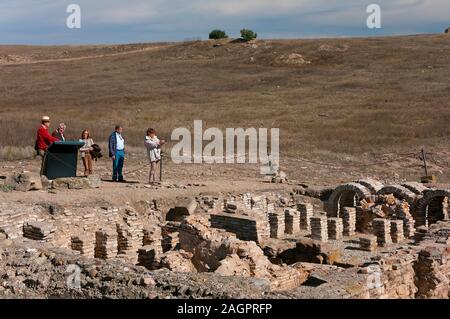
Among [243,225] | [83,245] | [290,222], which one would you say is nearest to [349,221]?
[290,222]

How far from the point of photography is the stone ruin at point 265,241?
7.48 meters

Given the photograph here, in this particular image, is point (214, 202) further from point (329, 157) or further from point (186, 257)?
point (329, 157)

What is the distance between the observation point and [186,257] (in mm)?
9219

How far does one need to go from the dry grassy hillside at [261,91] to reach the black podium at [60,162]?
23.1 ft

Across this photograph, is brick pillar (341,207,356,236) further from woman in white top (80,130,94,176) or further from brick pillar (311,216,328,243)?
woman in white top (80,130,94,176)

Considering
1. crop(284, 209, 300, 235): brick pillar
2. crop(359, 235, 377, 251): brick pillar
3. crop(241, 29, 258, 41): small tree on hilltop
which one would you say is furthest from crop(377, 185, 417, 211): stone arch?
crop(241, 29, 258, 41): small tree on hilltop

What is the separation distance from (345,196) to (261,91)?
24.9 m

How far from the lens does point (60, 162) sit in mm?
13672

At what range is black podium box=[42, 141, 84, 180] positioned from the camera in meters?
13.4

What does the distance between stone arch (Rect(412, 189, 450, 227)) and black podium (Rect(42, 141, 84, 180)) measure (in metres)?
8.25

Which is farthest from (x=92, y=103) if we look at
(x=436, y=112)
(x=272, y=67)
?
(x=436, y=112)

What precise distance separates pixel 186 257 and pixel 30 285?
8.12 ft

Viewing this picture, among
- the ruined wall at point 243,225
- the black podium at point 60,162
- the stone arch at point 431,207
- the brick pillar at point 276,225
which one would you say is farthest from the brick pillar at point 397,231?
the black podium at point 60,162

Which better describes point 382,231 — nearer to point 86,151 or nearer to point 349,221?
point 349,221
